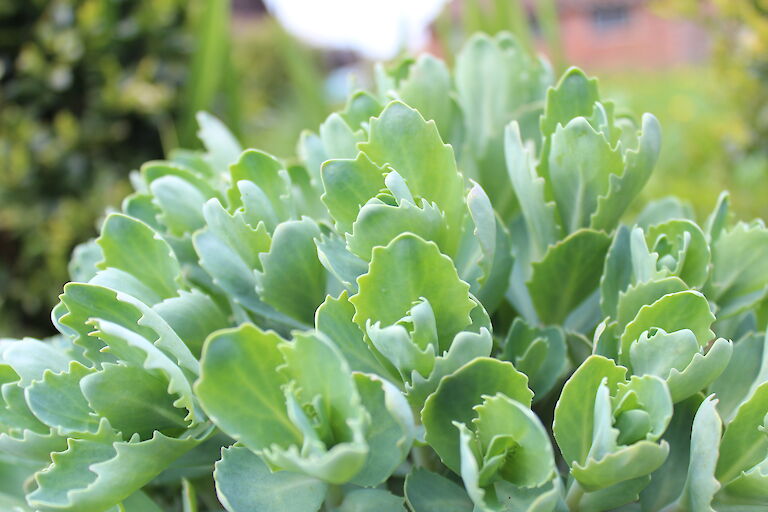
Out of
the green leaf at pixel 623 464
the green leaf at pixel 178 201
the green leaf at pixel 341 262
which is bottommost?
the green leaf at pixel 623 464

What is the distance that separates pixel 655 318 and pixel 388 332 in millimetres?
240

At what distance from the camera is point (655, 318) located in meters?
0.65

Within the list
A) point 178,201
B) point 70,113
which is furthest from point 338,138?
point 70,113

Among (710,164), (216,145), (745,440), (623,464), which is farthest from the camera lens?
(710,164)

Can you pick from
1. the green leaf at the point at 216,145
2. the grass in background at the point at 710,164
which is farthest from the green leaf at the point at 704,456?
the grass in background at the point at 710,164

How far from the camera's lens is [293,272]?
722 mm

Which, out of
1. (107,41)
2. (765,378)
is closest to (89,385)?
(765,378)

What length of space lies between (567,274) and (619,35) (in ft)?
73.0

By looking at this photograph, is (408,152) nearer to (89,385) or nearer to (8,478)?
(89,385)

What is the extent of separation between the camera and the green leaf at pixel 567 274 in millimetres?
780

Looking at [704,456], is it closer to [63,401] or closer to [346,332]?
[346,332]

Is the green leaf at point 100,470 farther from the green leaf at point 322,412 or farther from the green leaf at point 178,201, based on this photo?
the green leaf at point 178,201

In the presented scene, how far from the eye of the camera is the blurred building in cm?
1616

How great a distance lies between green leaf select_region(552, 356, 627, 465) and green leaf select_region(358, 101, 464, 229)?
18cm
